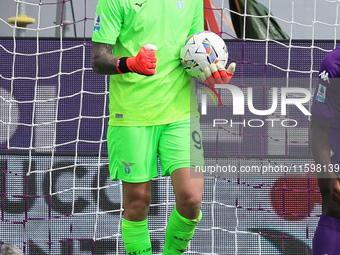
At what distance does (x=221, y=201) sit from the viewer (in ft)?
15.5

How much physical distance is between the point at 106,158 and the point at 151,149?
1.18 meters

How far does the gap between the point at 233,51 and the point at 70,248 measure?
1.80 meters

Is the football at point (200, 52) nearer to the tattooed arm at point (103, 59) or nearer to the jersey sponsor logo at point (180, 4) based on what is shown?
the jersey sponsor logo at point (180, 4)

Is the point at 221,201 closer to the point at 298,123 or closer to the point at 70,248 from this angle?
the point at 298,123

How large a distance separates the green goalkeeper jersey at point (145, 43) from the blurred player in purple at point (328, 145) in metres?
0.82

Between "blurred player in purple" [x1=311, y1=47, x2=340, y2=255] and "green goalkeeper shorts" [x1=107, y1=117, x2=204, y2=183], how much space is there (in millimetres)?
748

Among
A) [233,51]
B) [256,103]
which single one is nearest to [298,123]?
[256,103]

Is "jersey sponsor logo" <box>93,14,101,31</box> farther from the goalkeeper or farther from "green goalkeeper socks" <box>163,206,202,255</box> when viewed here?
"green goalkeeper socks" <box>163,206,202,255</box>

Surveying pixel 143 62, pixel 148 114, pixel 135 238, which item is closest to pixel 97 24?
pixel 143 62

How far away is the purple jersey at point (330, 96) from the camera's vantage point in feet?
10.0

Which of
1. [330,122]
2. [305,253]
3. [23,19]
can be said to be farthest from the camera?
[23,19]

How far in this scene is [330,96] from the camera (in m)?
3.08

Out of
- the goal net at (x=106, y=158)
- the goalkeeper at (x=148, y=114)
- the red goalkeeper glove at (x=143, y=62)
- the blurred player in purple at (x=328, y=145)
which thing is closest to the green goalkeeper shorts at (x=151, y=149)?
the goalkeeper at (x=148, y=114)

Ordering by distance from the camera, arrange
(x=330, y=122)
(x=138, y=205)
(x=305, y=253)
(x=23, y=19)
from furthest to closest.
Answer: (x=23, y=19) < (x=305, y=253) < (x=138, y=205) < (x=330, y=122)
